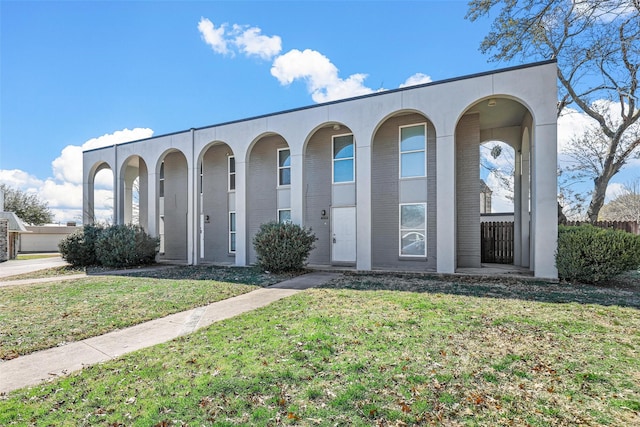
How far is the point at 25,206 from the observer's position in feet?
107

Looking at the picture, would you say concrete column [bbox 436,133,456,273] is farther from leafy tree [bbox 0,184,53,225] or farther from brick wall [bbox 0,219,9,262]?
leafy tree [bbox 0,184,53,225]

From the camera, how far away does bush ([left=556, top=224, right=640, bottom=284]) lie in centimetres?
805

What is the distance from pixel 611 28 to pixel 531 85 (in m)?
6.78

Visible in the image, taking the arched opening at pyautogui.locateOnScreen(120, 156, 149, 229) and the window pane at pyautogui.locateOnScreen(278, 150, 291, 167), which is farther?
the arched opening at pyautogui.locateOnScreen(120, 156, 149, 229)

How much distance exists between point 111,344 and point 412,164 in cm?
1035

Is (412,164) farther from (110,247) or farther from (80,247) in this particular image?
(80,247)

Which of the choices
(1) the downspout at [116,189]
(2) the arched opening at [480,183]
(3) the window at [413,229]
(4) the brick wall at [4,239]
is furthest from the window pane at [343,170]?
(4) the brick wall at [4,239]

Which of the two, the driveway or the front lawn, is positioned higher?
the front lawn

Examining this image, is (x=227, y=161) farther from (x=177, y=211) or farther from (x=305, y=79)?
(x=305, y=79)

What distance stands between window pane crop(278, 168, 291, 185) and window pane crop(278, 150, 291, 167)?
263mm

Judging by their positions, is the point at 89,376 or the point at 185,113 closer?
the point at 89,376

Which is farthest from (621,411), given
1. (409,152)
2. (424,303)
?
(409,152)

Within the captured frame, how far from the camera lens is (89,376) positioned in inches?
148

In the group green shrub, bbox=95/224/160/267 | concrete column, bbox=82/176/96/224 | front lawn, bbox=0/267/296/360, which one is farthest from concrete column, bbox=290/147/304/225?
concrete column, bbox=82/176/96/224
